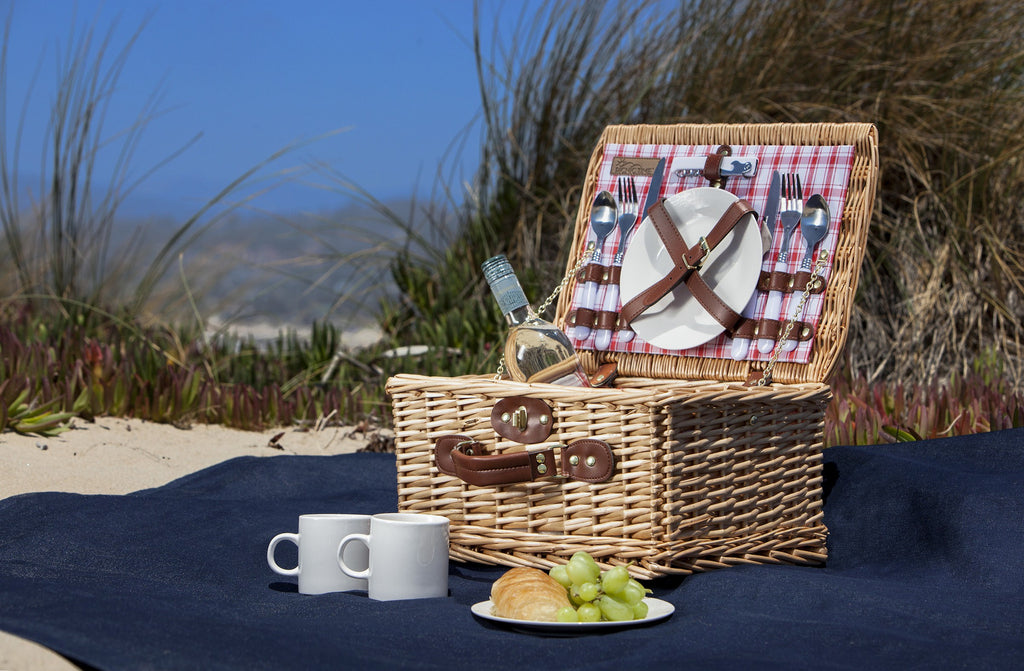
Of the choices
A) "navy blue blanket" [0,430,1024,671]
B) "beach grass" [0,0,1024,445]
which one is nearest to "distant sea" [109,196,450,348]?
"beach grass" [0,0,1024,445]

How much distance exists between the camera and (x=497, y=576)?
2.20m

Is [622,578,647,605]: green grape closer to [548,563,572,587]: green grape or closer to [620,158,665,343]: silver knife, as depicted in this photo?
[548,563,572,587]: green grape

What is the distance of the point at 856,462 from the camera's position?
267cm

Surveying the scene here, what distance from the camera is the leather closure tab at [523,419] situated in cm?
208

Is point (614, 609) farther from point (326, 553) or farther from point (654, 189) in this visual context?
point (654, 189)

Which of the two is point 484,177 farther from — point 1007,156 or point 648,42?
point 1007,156

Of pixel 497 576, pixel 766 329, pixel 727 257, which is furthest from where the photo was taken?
pixel 727 257

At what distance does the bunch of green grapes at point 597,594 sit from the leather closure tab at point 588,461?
0.32 meters

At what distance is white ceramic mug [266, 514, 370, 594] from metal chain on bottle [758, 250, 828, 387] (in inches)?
42.6

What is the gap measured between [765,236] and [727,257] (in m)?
0.12

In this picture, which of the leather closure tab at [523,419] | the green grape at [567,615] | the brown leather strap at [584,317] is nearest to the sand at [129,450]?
the brown leather strap at [584,317]

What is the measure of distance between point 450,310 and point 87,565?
3.22 metres

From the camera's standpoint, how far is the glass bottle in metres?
2.32

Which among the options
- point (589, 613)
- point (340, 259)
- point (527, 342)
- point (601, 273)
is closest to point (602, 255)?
point (601, 273)
